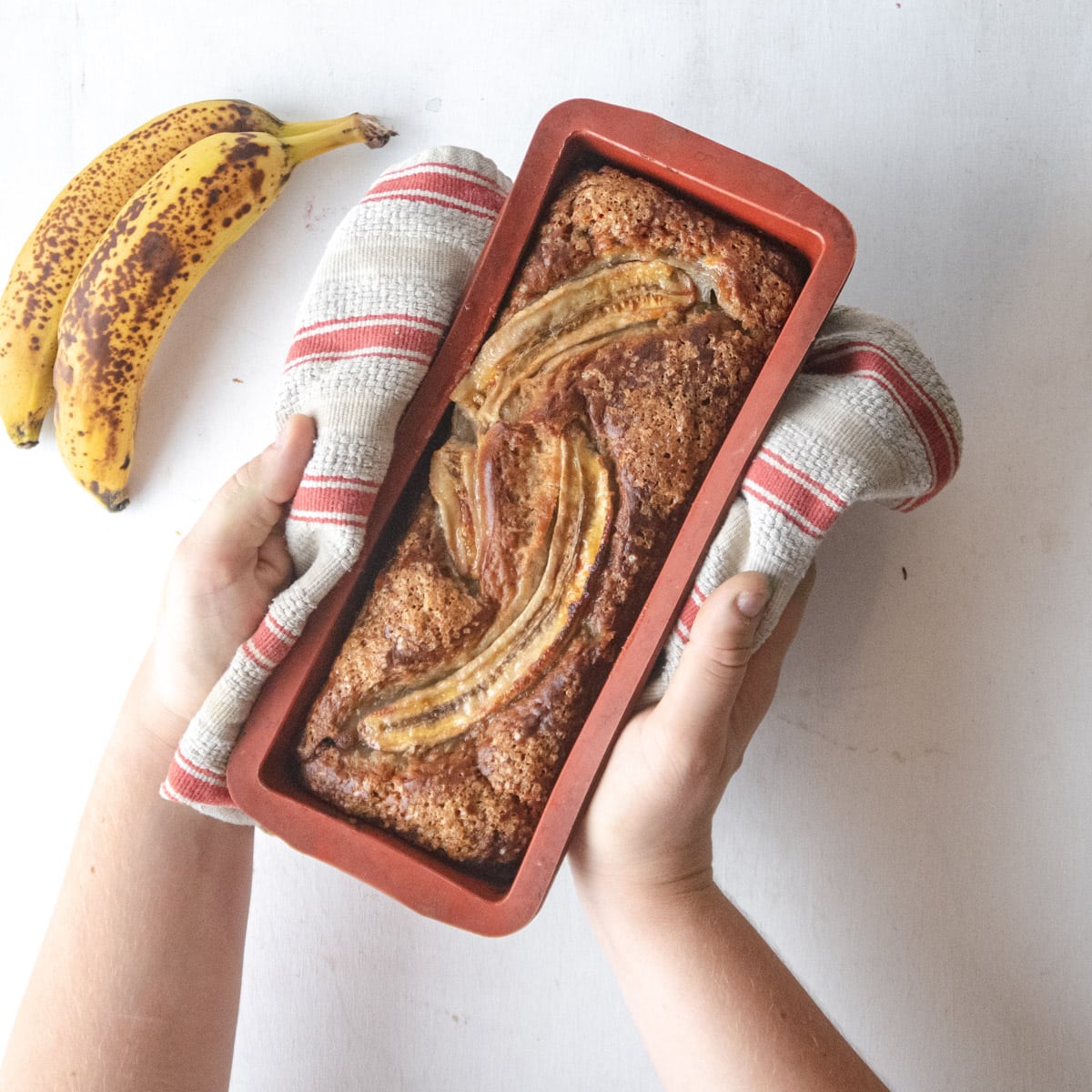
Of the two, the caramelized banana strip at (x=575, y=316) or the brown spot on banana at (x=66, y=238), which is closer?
the caramelized banana strip at (x=575, y=316)

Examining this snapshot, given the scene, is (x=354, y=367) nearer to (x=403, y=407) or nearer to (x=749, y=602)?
(x=403, y=407)

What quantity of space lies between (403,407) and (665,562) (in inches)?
11.7

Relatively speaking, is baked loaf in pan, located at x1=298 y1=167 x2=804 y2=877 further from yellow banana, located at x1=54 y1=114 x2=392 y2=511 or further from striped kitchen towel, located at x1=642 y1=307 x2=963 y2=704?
yellow banana, located at x1=54 y1=114 x2=392 y2=511

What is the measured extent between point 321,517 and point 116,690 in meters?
0.59

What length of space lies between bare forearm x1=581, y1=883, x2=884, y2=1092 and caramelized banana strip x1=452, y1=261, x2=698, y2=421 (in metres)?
0.55

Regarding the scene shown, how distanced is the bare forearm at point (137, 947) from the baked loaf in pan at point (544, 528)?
0.31 meters

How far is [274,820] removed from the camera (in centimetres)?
93

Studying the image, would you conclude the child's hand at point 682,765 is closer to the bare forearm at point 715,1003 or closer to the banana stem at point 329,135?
the bare forearm at point 715,1003

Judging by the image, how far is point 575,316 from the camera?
974mm

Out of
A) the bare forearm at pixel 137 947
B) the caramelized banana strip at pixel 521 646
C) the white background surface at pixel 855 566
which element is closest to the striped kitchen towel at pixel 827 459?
the caramelized banana strip at pixel 521 646

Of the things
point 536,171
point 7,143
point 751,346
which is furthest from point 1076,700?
point 7,143

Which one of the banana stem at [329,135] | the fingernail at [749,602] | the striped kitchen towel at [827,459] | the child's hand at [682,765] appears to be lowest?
the child's hand at [682,765]

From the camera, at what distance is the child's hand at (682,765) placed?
0.90 meters

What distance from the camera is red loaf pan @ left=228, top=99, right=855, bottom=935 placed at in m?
0.91
